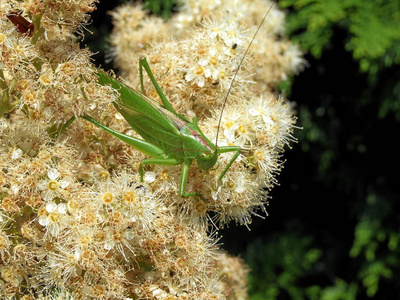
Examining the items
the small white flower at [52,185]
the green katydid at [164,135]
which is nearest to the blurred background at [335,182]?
the green katydid at [164,135]

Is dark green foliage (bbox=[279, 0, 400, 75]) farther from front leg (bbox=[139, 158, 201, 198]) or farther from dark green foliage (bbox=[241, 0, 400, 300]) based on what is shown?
front leg (bbox=[139, 158, 201, 198])

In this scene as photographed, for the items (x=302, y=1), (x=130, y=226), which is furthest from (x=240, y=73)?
(x=302, y=1)

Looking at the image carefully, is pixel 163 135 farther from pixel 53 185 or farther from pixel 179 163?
pixel 53 185

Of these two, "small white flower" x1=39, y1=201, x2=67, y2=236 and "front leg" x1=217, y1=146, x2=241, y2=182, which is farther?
"front leg" x1=217, y1=146, x2=241, y2=182

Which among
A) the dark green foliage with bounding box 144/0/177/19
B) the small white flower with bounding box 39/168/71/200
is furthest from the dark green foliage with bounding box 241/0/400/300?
the small white flower with bounding box 39/168/71/200

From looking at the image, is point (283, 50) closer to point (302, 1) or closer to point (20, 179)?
point (302, 1)

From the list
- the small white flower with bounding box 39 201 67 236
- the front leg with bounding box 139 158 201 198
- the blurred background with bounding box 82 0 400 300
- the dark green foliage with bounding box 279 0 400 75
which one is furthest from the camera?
the blurred background with bounding box 82 0 400 300
